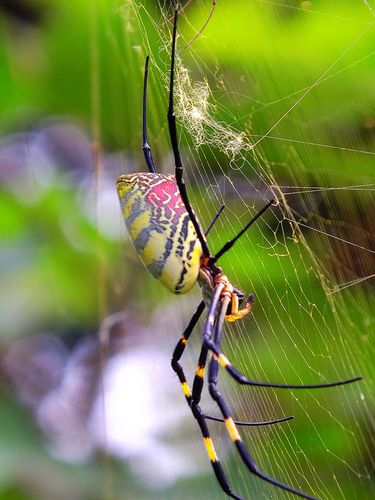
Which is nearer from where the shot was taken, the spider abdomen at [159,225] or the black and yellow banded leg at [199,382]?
the spider abdomen at [159,225]

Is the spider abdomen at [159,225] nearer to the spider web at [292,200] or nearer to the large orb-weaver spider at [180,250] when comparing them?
the large orb-weaver spider at [180,250]

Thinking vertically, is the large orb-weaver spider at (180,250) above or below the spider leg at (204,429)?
above

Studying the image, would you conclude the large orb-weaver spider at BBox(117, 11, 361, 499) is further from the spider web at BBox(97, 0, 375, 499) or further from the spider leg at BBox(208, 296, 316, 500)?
the spider web at BBox(97, 0, 375, 499)

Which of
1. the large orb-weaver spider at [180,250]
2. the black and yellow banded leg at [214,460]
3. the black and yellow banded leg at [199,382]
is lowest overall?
the black and yellow banded leg at [214,460]

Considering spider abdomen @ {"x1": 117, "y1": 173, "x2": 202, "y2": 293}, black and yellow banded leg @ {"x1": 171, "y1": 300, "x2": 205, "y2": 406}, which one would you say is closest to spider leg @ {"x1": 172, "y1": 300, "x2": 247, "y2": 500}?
black and yellow banded leg @ {"x1": 171, "y1": 300, "x2": 205, "y2": 406}

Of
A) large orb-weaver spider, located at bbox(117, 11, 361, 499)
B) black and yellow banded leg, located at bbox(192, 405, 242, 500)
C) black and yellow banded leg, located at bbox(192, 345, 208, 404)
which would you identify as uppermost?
large orb-weaver spider, located at bbox(117, 11, 361, 499)

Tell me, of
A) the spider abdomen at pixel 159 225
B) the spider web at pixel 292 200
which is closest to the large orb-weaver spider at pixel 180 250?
the spider abdomen at pixel 159 225

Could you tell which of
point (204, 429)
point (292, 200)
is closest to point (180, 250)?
point (292, 200)
